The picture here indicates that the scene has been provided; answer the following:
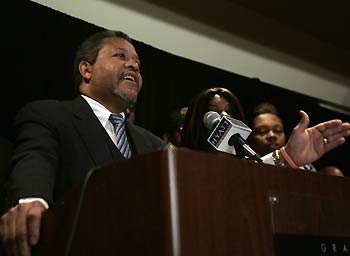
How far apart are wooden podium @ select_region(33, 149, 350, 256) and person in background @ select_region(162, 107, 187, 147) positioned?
140cm

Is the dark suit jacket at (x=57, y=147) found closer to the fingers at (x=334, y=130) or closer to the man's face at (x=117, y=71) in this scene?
the man's face at (x=117, y=71)

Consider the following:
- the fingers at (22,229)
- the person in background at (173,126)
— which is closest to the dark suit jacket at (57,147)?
the fingers at (22,229)

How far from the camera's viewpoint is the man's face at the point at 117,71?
1.57 m

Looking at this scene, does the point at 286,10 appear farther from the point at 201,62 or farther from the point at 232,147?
the point at 232,147

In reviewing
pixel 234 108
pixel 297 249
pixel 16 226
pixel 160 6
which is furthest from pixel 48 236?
pixel 160 6

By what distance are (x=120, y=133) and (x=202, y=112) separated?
1.27ft

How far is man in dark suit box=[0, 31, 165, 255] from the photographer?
0.82 meters

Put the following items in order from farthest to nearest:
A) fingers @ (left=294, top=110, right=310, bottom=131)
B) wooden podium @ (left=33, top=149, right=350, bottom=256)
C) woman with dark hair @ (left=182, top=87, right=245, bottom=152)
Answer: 1. woman with dark hair @ (left=182, top=87, right=245, bottom=152)
2. fingers @ (left=294, top=110, right=310, bottom=131)
3. wooden podium @ (left=33, top=149, right=350, bottom=256)

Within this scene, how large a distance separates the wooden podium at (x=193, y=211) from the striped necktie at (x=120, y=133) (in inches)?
23.9

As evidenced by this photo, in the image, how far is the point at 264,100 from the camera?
290 cm

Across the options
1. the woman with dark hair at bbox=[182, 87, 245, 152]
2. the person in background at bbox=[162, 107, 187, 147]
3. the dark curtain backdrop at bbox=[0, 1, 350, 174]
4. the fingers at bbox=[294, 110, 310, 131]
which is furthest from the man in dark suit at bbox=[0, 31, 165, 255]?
the person in background at bbox=[162, 107, 187, 147]

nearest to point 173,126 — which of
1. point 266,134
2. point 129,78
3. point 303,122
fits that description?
point 266,134

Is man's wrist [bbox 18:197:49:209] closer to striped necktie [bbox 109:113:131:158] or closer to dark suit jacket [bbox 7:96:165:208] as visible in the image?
dark suit jacket [bbox 7:96:165:208]

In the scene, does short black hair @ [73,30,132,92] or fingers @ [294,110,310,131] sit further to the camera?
short black hair @ [73,30,132,92]
